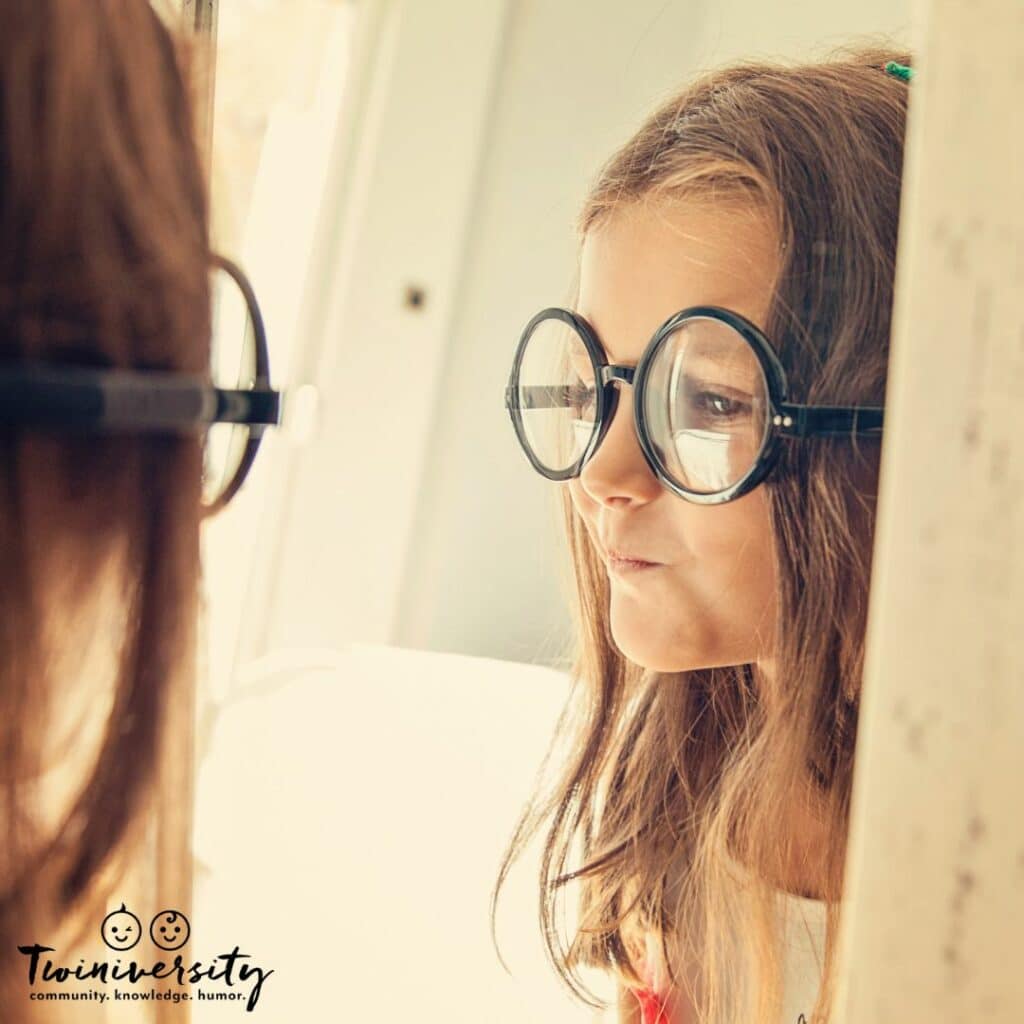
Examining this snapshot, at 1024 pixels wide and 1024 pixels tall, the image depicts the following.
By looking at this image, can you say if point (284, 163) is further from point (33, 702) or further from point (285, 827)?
point (33, 702)

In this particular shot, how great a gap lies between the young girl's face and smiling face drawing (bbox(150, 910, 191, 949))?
284mm

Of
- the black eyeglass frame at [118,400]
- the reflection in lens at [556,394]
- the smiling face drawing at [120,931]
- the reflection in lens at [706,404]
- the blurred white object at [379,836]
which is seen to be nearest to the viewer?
the black eyeglass frame at [118,400]

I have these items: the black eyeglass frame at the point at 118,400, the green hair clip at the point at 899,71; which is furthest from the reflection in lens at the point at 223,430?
the green hair clip at the point at 899,71

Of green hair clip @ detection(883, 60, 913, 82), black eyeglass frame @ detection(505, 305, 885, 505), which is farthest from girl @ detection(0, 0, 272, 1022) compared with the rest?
green hair clip @ detection(883, 60, 913, 82)

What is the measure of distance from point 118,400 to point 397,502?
65 cm

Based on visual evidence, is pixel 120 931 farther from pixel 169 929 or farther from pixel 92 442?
pixel 92 442

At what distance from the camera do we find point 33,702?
29 centimetres

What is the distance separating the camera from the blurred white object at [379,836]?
0.76 metres

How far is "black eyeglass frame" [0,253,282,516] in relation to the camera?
26cm

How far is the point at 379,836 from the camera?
2.81 ft

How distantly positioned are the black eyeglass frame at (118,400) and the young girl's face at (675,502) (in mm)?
265

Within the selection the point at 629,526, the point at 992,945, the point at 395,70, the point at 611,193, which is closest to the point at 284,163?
the point at 395,70

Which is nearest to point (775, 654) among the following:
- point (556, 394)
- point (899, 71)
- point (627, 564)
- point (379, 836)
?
point (627, 564)

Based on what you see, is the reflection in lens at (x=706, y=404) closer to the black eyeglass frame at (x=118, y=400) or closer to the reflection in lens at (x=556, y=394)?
the reflection in lens at (x=556, y=394)
